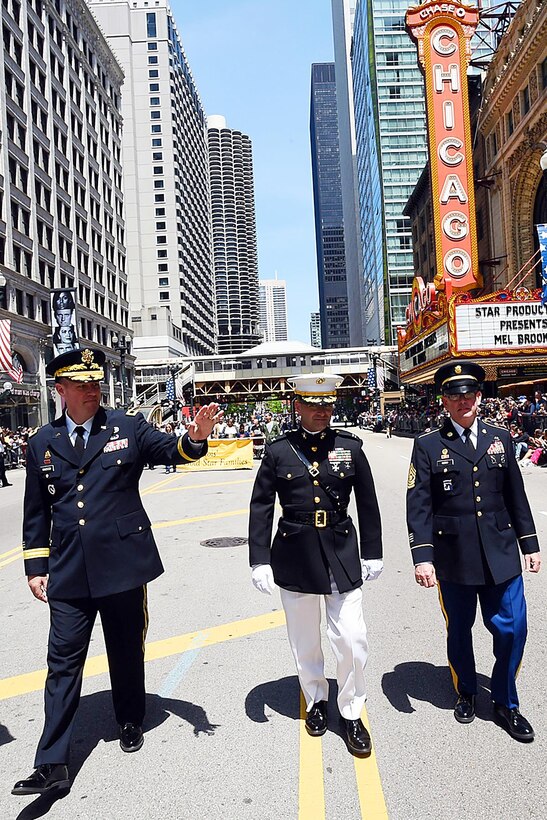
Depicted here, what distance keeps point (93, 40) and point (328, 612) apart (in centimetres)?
7128

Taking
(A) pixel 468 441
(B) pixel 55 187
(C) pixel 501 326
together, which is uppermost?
Answer: (B) pixel 55 187

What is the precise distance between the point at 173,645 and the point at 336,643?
226 cm

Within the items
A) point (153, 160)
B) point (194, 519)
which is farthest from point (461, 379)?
point (153, 160)

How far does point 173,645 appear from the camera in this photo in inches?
223

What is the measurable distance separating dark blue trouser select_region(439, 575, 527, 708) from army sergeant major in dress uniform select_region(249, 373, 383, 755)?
55 centimetres

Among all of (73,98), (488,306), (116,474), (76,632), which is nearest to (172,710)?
(76,632)

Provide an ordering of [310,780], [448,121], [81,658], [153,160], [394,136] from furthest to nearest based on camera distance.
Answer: [153,160], [394,136], [448,121], [81,658], [310,780]

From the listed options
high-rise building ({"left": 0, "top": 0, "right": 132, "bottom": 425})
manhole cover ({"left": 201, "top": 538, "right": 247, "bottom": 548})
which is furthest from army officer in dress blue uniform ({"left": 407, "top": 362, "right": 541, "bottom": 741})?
high-rise building ({"left": 0, "top": 0, "right": 132, "bottom": 425})

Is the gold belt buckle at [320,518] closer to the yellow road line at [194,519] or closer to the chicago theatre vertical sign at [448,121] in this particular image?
the yellow road line at [194,519]

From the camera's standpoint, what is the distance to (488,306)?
3008cm

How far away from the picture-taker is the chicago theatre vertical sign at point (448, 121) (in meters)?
37.8

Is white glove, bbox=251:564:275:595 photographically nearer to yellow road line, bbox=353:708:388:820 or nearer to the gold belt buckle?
the gold belt buckle

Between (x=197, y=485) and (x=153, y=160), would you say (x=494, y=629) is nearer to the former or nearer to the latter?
(x=197, y=485)

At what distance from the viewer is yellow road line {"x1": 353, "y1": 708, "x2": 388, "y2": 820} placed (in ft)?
10.2
